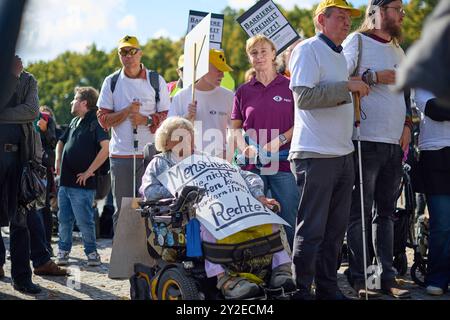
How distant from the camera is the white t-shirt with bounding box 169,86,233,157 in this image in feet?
24.0

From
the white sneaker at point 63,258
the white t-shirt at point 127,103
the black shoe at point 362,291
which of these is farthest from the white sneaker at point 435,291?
the white sneaker at point 63,258

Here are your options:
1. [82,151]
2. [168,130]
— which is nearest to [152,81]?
[82,151]

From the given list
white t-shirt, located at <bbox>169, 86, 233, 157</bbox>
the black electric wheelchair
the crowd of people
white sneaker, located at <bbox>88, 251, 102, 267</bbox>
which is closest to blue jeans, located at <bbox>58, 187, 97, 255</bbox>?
white sneaker, located at <bbox>88, 251, 102, 267</bbox>

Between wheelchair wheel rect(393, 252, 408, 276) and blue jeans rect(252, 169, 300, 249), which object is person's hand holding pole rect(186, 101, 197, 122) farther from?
wheelchair wheel rect(393, 252, 408, 276)

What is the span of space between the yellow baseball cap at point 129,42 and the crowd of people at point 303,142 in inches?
0.6

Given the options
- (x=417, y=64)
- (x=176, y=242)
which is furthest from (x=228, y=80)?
(x=417, y=64)

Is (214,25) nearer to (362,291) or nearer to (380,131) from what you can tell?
(380,131)

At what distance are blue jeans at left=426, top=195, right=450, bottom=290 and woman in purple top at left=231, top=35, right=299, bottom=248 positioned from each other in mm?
1226

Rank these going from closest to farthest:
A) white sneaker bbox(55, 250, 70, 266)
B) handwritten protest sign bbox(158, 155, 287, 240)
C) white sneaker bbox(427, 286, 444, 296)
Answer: handwritten protest sign bbox(158, 155, 287, 240) → white sneaker bbox(427, 286, 444, 296) → white sneaker bbox(55, 250, 70, 266)

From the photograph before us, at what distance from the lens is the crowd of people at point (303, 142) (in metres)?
5.80

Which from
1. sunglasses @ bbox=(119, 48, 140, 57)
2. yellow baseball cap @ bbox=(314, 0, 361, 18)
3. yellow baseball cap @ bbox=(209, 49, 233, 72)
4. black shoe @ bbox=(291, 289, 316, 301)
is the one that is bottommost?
black shoe @ bbox=(291, 289, 316, 301)

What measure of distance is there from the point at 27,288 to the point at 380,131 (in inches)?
125
